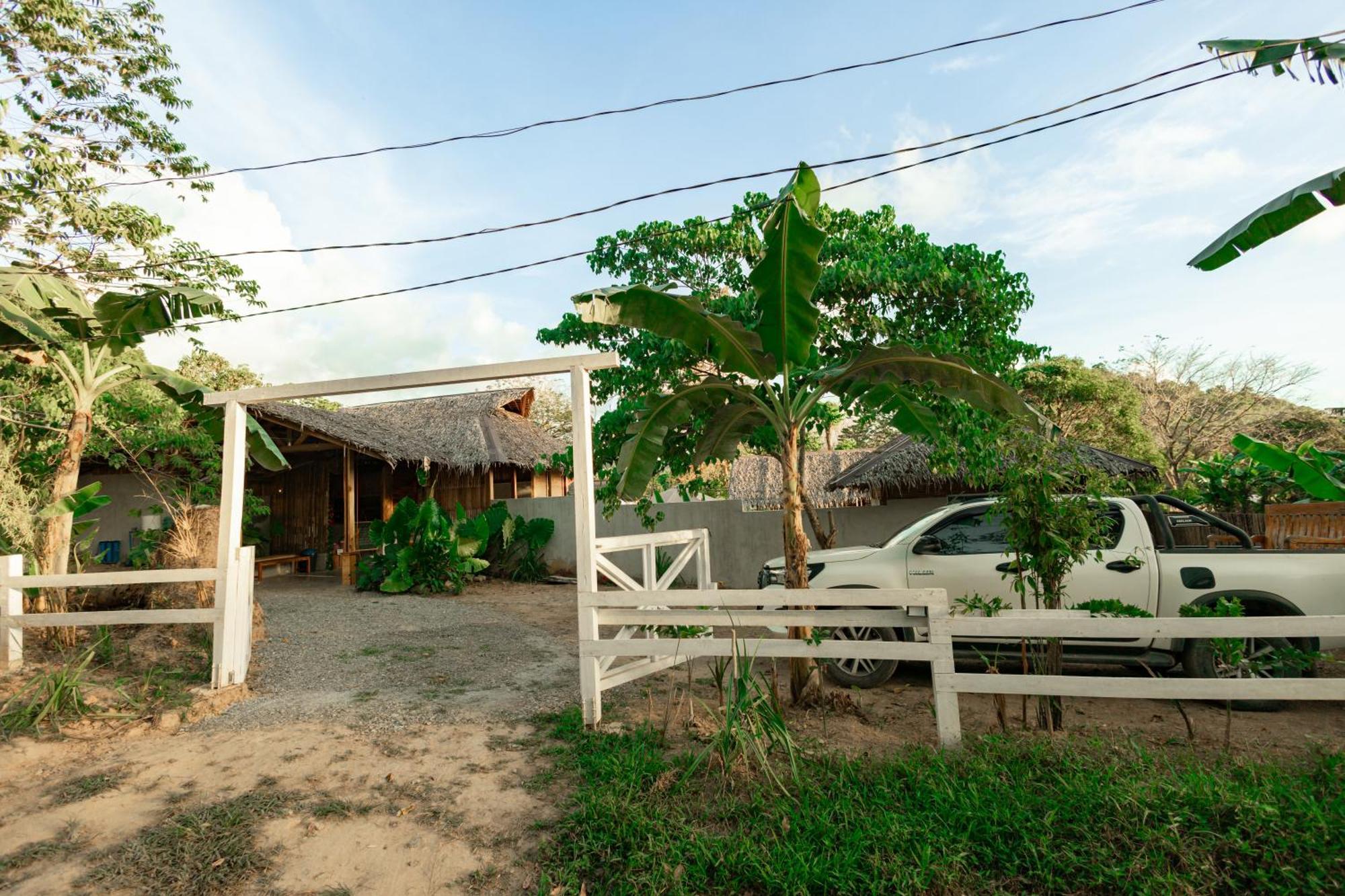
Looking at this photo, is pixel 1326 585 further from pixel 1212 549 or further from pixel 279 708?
pixel 279 708

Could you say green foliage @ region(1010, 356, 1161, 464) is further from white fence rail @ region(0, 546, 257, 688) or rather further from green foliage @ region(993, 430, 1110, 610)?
white fence rail @ region(0, 546, 257, 688)

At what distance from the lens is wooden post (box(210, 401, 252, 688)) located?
5.73 m

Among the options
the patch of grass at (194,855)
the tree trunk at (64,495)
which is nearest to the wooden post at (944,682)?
the patch of grass at (194,855)

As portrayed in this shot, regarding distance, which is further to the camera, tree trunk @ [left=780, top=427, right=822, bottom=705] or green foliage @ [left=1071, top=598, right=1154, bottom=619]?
tree trunk @ [left=780, top=427, right=822, bottom=705]

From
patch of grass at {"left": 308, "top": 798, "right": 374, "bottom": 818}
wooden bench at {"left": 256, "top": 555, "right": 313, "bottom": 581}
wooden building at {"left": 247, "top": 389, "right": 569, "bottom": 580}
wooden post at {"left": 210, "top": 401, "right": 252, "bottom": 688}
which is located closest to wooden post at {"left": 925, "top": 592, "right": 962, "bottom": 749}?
patch of grass at {"left": 308, "top": 798, "right": 374, "bottom": 818}

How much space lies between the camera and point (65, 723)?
5000 millimetres

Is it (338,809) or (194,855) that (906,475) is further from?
(194,855)

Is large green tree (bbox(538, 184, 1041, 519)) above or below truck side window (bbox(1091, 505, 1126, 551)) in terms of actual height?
above

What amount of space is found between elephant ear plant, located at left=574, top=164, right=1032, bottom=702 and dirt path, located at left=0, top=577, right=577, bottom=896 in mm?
2231

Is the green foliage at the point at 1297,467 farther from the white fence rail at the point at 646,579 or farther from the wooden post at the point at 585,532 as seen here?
the wooden post at the point at 585,532

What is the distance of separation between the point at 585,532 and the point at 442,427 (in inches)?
551

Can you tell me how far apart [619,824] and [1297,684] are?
374 cm

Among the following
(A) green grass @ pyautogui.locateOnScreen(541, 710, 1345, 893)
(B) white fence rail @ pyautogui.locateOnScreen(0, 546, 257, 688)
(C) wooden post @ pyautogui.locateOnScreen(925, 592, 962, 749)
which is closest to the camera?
(A) green grass @ pyautogui.locateOnScreen(541, 710, 1345, 893)

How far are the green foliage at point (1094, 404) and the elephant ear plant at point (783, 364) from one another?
11931mm
